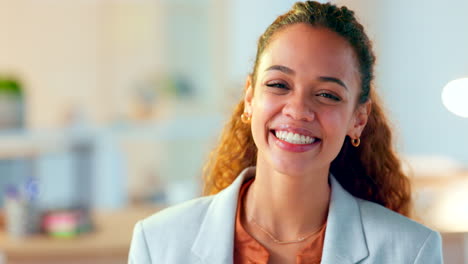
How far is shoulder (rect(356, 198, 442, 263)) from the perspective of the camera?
1083 mm

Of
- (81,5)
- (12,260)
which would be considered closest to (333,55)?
(12,260)

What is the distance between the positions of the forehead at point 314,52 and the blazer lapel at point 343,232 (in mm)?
229

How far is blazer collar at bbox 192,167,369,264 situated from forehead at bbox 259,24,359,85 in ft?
0.77

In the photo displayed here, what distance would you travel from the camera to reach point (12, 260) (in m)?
1.97

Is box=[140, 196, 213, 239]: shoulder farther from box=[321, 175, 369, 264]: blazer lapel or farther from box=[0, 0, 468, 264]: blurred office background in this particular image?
box=[0, 0, 468, 264]: blurred office background

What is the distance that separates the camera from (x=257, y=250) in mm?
1137

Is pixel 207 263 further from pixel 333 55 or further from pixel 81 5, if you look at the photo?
pixel 81 5

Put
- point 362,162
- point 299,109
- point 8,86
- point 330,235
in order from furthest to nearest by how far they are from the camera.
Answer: point 8,86 → point 362,162 → point 330,235 → point 299,109

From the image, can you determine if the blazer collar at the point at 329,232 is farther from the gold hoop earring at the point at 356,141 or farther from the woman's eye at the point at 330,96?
the woman's eye at the point at 330,96

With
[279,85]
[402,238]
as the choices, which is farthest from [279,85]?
[402,238]

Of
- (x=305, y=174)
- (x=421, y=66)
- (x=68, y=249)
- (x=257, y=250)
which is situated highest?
(x=421, y=66)

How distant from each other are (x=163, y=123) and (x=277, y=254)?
354 cm

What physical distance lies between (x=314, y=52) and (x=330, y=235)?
12.2 inches

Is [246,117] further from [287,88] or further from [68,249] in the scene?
[68,249]
